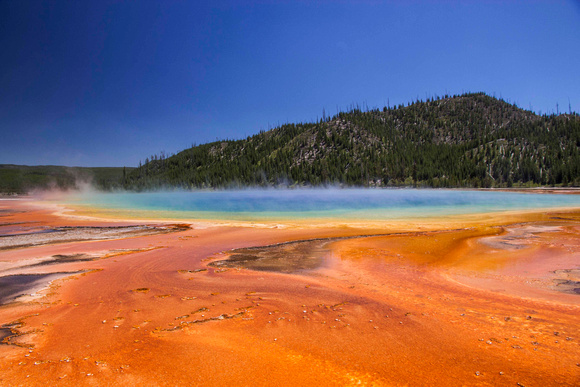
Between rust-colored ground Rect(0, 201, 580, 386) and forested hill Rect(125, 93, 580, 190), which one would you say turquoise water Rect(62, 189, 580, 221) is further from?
forested hill Rect(125, 93, 580, 190)

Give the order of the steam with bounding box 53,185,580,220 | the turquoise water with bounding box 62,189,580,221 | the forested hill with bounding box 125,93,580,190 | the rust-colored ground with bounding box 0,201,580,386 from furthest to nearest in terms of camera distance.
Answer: the forested hill with bounding box 125,93,580,190 < the steam with bounding box 53,185,580,220 < the turquoise water with bounding box 62,189,580,221 < the rust-colored ground with bounding box 0,201,580,386

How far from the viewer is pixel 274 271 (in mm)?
9109

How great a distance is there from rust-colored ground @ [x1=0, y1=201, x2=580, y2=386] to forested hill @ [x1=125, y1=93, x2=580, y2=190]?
111 metres

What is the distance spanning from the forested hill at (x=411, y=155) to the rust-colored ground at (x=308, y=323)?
111 meters

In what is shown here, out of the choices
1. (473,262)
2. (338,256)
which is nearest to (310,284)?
(338,256)

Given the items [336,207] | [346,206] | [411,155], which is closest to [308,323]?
[336,207]

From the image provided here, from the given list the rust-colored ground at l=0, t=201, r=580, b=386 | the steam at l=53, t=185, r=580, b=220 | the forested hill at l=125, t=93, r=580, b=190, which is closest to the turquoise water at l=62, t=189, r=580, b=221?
the steam at l=53, t=185, r=580, b=220

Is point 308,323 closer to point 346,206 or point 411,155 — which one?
point 346,206

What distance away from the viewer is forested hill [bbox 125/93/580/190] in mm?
107750

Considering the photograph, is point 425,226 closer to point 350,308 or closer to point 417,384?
point 350,308

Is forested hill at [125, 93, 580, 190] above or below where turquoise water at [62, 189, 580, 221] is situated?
above

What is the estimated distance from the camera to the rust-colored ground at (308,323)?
394 cm

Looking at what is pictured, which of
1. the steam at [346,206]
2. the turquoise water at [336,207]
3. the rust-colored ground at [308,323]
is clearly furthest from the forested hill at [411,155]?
the rust-colored ground at [308,323]

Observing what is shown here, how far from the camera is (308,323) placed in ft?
18.0
